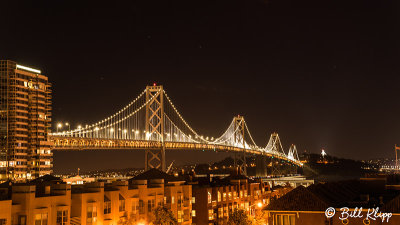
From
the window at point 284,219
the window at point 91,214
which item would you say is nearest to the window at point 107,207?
the window at point 91,214

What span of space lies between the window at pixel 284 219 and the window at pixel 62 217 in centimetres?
1315

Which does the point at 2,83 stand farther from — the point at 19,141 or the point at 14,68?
the point at 19,141

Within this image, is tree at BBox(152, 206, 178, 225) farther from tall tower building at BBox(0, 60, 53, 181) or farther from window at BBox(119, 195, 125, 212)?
tall tower building at BBox(0, 60, 53, 181)

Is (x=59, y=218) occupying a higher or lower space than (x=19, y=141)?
lower

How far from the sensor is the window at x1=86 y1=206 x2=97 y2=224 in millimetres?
33188

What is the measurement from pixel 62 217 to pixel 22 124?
68029 millimetres

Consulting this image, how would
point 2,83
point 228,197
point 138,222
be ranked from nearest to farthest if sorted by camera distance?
point 138,222 < point 228,197 < point 2,83

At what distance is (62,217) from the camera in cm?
3061

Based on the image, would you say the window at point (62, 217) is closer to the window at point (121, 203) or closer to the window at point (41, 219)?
the window at point (41, 219)

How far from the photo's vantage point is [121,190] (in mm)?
38156

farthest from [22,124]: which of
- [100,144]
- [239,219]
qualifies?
[239,219]

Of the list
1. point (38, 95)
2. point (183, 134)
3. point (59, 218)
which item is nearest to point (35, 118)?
point (38, 95)

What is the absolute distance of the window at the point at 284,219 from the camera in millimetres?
24703

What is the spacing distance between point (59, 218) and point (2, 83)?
226 ft
